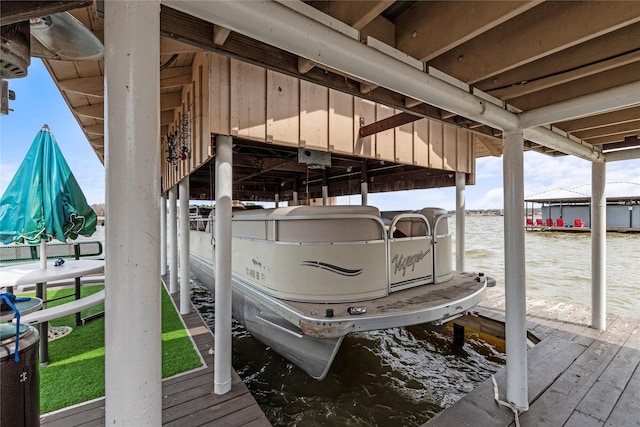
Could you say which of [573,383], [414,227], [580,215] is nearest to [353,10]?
[414,227]

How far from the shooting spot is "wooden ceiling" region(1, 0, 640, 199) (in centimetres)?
146

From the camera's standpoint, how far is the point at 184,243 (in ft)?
18.7

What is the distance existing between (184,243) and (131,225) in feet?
17.0

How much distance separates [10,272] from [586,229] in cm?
2940

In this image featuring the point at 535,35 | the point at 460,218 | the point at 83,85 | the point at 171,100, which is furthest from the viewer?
the point at 460,218

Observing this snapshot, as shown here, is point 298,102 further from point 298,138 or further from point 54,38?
point 54,38

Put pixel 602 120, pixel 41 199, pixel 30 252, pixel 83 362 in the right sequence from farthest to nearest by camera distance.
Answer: pixel 30 252
pixel 83 362
pixel 41 199
pixel 602 120

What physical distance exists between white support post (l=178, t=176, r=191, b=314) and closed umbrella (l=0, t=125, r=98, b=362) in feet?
5.71

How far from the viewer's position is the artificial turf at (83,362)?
3129mm

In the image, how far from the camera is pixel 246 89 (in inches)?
138

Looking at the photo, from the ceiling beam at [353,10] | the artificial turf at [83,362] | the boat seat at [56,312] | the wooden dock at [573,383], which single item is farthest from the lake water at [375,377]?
the ceiling beam at [353,10]

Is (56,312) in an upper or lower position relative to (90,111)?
lower

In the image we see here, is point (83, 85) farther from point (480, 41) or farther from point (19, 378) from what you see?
point (480, 41)

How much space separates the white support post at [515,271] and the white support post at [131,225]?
3.08 meters
